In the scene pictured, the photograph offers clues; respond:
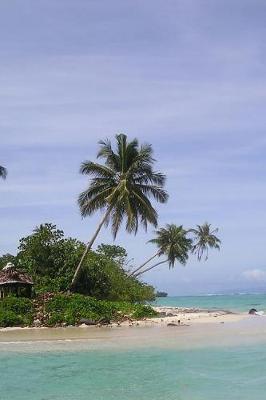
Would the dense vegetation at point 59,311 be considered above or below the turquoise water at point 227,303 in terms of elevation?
below

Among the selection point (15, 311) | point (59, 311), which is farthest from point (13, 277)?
point (59, 311)

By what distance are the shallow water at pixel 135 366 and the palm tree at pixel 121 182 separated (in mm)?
11978

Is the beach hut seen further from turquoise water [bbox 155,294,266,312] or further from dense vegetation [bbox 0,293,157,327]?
turquoise water [bbox 155,294,266,312]

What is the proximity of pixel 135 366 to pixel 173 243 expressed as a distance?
4259cm

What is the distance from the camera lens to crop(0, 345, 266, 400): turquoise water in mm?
9148

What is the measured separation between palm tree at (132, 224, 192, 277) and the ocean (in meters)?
35.3

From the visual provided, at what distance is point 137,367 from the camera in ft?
38.8

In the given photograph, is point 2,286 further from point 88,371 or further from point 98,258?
point 88,371

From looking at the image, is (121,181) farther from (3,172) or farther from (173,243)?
(173,243)

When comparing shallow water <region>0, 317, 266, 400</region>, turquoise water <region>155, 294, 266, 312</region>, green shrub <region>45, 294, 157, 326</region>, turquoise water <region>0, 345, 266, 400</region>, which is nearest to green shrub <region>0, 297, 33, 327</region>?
green shrub <region>45, 294, 157, 326</region>

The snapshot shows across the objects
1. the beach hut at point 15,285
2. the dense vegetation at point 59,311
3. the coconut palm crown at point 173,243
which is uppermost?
the coconut palm crown at point 173,243

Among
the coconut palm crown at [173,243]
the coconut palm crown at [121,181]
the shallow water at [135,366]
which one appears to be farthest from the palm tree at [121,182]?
the coconut palm crown at [173,243]

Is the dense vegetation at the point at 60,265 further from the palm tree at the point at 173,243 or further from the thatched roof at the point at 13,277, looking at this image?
the palm tree at the point at 173,243

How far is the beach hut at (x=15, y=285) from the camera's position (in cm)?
2627
